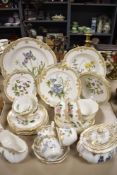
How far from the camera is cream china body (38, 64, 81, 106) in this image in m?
0.95

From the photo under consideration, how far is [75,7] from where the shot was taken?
2.98 m

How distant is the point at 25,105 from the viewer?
0.83 metres

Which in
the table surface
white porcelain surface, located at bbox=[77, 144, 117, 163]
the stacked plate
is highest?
the stacked plate

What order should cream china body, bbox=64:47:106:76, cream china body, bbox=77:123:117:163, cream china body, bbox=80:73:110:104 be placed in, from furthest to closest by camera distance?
cream china body, bbox=64:47:106:76
cream china body, bbox=80:73:110:104
cream china body, bbox=77:123:117:163

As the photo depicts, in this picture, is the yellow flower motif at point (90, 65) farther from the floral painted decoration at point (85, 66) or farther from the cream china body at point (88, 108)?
the cream china body at point (88, 108)

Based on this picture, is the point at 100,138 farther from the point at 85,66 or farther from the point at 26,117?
the point at 85,66

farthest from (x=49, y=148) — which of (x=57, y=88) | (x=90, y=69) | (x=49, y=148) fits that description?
(x=90, y=69)

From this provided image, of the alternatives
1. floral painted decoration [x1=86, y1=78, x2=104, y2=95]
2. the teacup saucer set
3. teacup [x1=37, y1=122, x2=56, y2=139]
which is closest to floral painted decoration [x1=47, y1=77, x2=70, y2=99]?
the teacup saucer set

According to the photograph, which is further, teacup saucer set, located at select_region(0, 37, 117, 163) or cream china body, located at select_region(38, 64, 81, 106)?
cream china body, located at select_region(38, 64, 81, 106)

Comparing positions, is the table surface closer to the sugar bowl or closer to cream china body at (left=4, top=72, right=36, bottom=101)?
the sugar bowl

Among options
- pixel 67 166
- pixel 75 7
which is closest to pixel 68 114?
pixel 67 166

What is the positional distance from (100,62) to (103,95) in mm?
194

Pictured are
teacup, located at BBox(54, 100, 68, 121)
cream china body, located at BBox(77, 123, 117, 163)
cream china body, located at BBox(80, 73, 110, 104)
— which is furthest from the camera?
cream china body, located at BBox(80, 73, 110, 104)

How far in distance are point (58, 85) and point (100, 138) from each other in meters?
0.37
